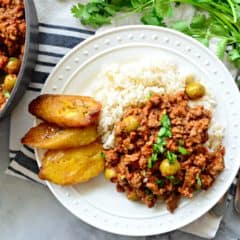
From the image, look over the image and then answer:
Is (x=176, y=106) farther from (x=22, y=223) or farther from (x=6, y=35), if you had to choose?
(x=22, y=223)

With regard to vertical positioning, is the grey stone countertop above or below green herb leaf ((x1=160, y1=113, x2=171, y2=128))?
below

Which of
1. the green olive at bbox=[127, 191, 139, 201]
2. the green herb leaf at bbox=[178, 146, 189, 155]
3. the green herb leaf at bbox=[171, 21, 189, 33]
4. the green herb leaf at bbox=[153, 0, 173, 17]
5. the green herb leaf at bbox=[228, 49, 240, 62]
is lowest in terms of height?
the green olive at bbox=[127, 191, 139, 201]

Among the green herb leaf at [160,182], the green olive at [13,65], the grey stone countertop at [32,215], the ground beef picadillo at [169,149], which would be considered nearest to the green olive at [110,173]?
the ground beef picadillo at [169,149]

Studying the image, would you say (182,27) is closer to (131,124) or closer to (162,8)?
(162,8)

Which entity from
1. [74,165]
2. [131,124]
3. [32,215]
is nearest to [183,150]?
[131,124]

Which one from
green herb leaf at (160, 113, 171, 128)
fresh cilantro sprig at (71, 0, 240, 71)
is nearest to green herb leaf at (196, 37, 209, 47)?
fresh cilantro sprig at (71, 0, 240, 71)

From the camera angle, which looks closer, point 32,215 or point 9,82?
point 9,82

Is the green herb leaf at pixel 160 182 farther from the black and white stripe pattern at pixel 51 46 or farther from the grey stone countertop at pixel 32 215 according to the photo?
the black and white stripe pattern at pixel 51 46

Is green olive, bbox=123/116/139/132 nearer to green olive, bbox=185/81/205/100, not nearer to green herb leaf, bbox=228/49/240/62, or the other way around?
green olive, bbox=185/81/205/100
